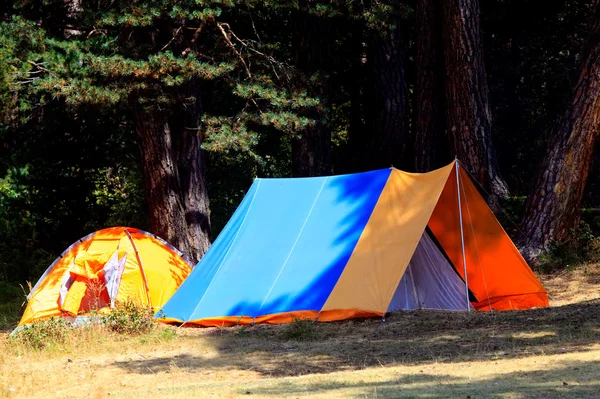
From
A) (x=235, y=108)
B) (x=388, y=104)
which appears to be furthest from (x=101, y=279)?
(x=388, y=104)

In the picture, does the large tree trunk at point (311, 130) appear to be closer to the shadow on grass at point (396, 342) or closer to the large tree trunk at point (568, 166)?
the large tree trunk at point (568, 166)

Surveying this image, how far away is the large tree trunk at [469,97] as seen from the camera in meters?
14.4

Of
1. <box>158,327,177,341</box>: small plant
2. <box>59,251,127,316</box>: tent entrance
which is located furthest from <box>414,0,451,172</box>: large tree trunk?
<box>158,327,177,341</box>: small plant

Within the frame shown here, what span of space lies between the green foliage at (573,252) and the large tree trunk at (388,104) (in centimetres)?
397

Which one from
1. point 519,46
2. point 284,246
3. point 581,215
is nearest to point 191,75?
point 284,246

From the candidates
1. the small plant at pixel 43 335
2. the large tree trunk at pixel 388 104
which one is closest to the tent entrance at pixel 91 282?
the small plant at pixel 43 335

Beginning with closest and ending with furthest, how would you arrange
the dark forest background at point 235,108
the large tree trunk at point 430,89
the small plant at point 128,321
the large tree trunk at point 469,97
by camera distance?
the small plant at point 128,321
the dark forest background at point 235,108
the large tree trunk at point 469,97
the large tree trunk at point 430,89

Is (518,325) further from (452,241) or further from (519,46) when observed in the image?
(519,46)

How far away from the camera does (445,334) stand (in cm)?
894

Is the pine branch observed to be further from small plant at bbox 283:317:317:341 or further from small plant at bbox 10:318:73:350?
small plant at bbox 10:318:73:350

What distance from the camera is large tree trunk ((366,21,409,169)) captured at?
665 inches

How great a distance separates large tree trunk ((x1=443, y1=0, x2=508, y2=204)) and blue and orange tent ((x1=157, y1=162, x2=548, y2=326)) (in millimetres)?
3314

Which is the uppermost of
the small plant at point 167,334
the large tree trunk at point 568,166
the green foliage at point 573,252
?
the large tree trunk at point 568,166

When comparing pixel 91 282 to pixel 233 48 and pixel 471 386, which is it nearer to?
pixel 233 48
